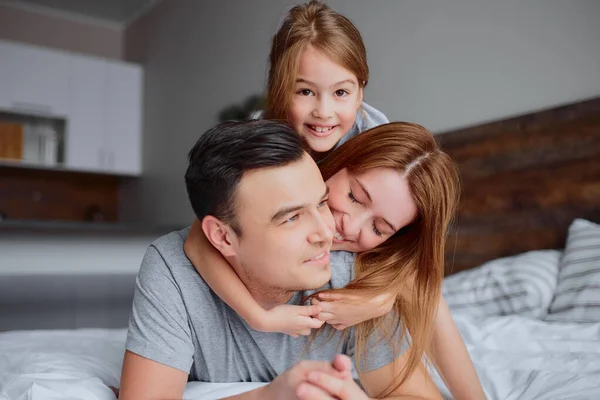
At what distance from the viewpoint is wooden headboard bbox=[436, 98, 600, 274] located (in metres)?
2.08

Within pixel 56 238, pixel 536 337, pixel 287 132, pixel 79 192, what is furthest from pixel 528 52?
pixel 79 192

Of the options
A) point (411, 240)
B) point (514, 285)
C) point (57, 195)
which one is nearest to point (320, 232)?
point (411, 240)

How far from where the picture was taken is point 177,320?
1.07 metres

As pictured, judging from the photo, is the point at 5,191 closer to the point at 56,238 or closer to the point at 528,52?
the point at 56,238

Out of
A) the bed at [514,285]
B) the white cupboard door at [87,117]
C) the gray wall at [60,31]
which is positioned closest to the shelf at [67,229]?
the bed at [514,285]

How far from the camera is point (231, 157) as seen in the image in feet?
3.33

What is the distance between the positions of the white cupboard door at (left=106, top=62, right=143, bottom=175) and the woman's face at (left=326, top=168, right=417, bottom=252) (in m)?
4.27

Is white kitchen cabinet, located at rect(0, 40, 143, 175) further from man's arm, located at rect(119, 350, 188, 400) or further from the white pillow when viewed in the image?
man's arm, located at rect(119, 350, 188, 400)

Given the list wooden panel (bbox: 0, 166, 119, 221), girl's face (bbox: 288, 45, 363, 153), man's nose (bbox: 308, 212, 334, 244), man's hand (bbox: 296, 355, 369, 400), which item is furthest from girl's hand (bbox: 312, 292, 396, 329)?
wooden panel (bbox: 0, 166, 119, 221)

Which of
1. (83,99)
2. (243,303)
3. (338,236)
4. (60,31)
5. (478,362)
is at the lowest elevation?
(478,362)

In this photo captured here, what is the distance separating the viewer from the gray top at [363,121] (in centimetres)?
165

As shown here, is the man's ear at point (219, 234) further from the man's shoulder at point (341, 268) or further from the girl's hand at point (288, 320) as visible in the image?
the man's shoulder at point (341, 268)

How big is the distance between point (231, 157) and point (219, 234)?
154 mm

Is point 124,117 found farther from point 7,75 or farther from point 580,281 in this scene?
point 580,281
